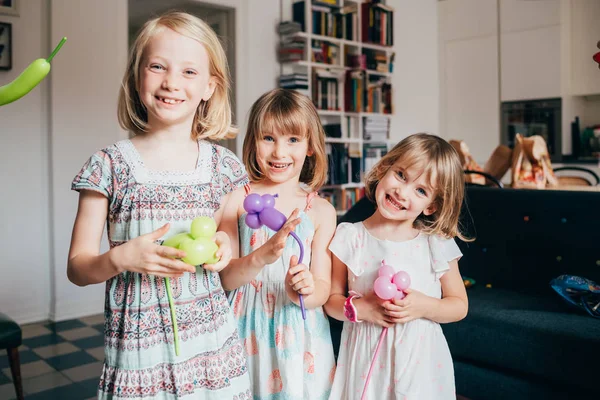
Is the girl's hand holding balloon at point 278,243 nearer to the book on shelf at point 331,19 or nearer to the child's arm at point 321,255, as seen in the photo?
the child's arm at point 321,255

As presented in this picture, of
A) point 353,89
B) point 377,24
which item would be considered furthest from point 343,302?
point 377,24

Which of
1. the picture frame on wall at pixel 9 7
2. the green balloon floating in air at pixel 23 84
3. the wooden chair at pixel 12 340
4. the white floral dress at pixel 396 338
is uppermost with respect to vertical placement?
the picture frame on wall at pixel 9 7

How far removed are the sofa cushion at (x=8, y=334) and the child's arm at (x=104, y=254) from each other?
1.41 metres

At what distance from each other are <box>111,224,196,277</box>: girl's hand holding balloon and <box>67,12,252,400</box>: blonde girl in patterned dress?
0.17ft

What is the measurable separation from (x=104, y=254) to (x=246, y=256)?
30 cm

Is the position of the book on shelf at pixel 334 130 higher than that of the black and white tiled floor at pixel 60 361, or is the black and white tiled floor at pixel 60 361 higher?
the book on shelf at pixel 334 130

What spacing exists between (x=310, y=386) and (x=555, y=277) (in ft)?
4.83

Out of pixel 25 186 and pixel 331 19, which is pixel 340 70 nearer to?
pixel 331 19

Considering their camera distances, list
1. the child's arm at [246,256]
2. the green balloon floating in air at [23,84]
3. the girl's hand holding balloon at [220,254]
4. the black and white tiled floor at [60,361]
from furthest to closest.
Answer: the black and white tiled floor at [60,361], the child's arm at [246,256], the girl's hand holding balloon at [220,254], the green balloon floating in air at [23,84]

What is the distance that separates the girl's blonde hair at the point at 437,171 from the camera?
144 centimetres

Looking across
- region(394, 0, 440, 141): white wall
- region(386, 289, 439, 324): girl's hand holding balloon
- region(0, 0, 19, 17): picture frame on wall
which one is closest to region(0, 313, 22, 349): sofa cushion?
region(386, 289, 439, 324): girl's hand holding balloon

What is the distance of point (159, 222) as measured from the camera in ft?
3.52

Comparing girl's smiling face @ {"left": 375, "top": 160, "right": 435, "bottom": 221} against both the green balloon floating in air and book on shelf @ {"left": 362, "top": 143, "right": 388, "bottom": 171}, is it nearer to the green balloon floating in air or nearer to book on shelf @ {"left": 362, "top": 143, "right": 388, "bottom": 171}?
the green balloon floating in air

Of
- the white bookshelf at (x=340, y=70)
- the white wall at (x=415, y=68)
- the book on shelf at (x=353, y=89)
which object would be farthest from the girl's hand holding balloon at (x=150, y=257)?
the white wall at (x=415, y=68)
